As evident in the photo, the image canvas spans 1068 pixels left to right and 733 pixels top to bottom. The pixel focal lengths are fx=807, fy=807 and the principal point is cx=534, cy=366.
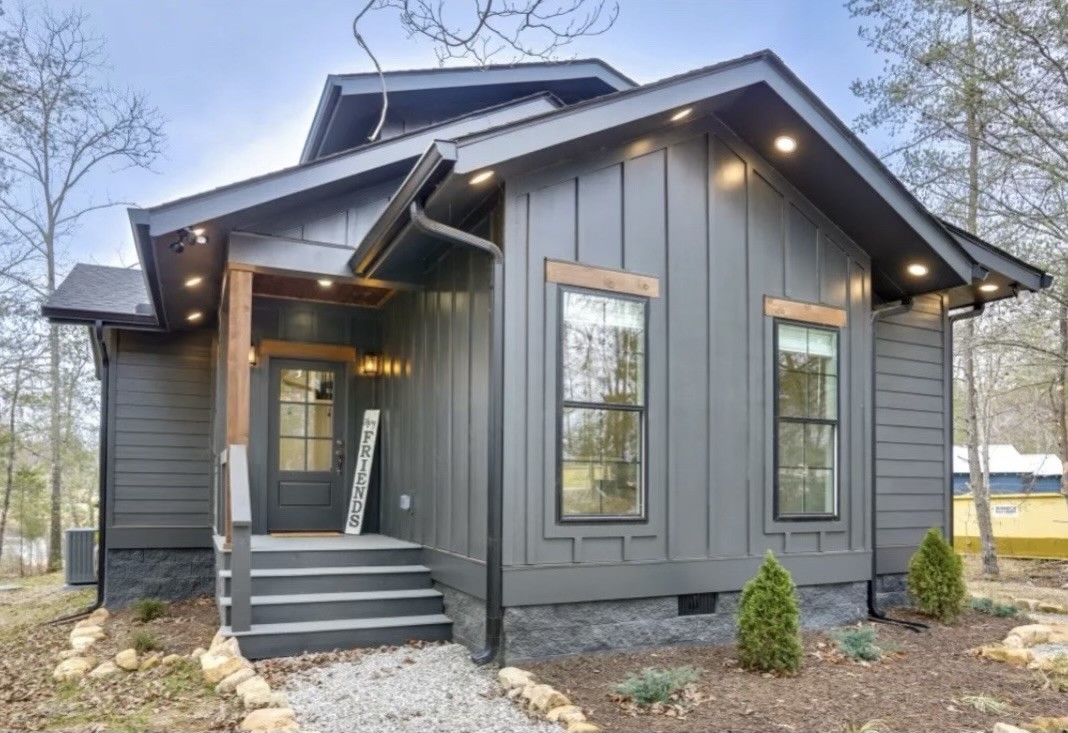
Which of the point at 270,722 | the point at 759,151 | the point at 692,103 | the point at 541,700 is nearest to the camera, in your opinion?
the point at 270,722

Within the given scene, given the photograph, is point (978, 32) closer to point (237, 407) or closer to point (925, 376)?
point (925, 376)

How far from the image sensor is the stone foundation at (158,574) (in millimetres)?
8375

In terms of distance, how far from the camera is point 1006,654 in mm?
→ 5328

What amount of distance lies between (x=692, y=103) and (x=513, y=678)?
12.7 feet

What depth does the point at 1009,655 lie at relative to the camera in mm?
5309

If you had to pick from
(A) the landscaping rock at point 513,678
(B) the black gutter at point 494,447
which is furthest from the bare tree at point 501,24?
(A) the landscaping rock at point 513,678

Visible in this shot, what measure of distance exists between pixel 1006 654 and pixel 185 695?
5.16 metres

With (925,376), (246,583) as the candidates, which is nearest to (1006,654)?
(925,376)

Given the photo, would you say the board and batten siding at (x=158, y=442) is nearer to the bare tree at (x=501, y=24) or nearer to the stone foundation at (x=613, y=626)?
the bare tree at (x=501, y=24)

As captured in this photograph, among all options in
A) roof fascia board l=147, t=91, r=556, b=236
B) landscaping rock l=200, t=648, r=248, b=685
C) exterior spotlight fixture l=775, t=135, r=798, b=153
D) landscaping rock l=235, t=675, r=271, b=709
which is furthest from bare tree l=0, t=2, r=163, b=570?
exterior spotlight fixture l=775, t=135, r=798, b=153

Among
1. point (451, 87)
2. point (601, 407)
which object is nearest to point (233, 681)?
point (601, 407)

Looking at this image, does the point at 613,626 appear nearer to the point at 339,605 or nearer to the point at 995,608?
the point at 339,605

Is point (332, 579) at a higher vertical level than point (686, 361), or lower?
lower

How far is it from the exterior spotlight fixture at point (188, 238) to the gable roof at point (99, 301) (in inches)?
56.4
